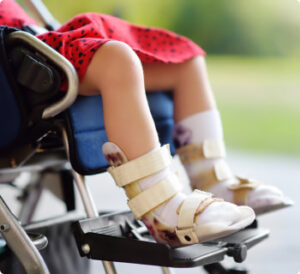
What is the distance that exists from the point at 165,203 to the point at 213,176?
0.60ft

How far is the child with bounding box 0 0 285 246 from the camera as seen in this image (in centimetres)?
71

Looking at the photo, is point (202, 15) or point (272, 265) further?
point (202, 15)

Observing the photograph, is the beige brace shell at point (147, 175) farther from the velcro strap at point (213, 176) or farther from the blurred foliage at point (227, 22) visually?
the blurred foliage at point (227, 22)

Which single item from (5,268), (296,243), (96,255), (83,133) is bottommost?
(296,243)

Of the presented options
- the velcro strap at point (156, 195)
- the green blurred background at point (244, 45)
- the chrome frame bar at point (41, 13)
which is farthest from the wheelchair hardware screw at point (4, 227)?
the green blurred background at point (244, 45)

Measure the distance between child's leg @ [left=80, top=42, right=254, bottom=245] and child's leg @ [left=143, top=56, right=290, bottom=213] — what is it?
0.52ft

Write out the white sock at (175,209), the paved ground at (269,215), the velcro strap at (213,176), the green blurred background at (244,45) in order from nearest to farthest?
1. the white sock at (175,209)
2. the velcro strap at (213,176)
3. the paved ground at (269,215)
4. the green blurred background at (244,45)

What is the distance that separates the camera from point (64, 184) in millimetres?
1359

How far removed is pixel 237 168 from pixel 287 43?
205cm

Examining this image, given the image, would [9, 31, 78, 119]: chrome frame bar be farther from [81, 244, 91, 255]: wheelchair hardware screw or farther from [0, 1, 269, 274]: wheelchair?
[81, 244, 91, 255]: wheelchair hardware screw

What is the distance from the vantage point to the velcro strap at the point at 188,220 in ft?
2.30

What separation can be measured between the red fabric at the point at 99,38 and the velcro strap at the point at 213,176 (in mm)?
209

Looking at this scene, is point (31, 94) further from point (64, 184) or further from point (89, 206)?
point (64, 184)

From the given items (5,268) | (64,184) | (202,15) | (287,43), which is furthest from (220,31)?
(5,268)
